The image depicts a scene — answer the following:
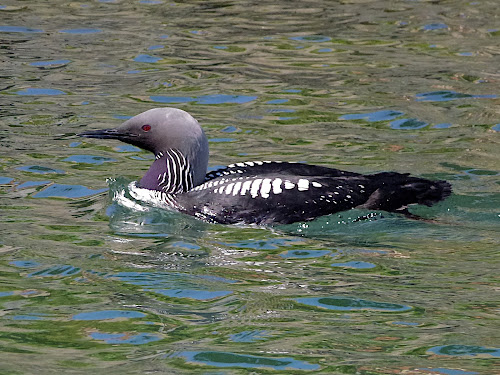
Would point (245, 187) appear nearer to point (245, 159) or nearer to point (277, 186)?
point (277, 186)

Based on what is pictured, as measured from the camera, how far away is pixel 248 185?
7.03 metres

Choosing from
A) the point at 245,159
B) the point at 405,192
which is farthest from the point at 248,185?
the point at 245,159

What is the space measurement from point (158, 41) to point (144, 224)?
16.6 ft

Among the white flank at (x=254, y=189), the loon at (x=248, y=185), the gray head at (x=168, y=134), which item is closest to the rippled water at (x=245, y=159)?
the loon at (x=248, y=185)

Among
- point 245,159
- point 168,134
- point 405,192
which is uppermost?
point 168,134

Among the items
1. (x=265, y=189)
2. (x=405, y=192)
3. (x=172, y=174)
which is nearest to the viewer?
(x=265, y=189)

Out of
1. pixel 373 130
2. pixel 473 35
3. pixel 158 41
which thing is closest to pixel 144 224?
pixel 373 130

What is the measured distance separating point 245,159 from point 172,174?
1.28 m

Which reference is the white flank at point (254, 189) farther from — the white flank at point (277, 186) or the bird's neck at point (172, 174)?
the bird's neck at point (172, 174)

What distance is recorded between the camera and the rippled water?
4992 millimetres

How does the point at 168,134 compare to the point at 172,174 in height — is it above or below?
above

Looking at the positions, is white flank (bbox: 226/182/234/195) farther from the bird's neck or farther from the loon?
the bird's neck

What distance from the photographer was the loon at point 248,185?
6.99m

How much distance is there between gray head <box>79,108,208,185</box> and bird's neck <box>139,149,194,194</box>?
35mm
